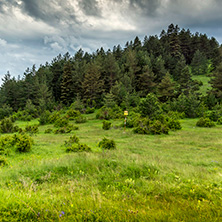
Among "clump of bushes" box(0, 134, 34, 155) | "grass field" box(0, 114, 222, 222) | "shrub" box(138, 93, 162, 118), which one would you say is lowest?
"clump of bushes" box(0, 134, 34, 155)

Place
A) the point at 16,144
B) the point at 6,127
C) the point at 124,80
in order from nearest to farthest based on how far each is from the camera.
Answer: the point at 16,144, the point at 6,127, the point at 124,80

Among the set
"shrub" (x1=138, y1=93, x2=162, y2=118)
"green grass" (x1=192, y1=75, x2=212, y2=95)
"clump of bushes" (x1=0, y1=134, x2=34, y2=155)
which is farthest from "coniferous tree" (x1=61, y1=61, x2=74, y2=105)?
"clump of bushes" (x1=0, y1=134, x2=34, y2=155)

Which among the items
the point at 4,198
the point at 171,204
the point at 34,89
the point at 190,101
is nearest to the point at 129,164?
the point at 171,204

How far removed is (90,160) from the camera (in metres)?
5.95

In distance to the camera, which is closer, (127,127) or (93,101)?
(127,127)

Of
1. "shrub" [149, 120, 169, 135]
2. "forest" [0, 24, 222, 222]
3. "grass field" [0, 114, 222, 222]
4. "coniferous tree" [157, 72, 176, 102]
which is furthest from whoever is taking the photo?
"coniferous tree" [157, 72, 176, 102]

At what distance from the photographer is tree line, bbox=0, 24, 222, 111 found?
38438 mm

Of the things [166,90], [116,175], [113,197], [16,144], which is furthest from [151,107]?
[113,197]

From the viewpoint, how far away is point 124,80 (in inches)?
1730

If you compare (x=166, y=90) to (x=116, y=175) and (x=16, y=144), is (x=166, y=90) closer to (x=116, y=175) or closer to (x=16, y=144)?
(x=16, y=144)

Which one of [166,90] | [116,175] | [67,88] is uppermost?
[67,88]

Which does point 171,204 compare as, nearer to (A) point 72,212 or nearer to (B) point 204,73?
(A) point 72,212

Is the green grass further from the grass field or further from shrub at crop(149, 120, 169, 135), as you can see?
the grass field

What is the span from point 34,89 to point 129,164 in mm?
53668
